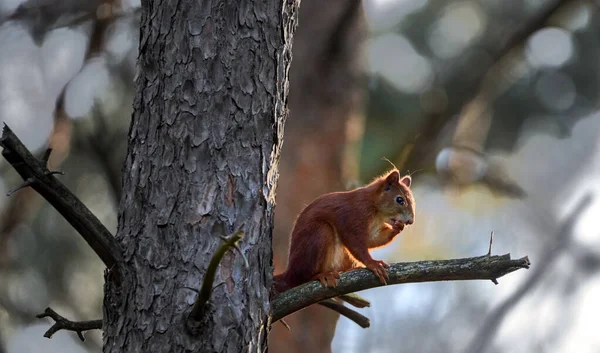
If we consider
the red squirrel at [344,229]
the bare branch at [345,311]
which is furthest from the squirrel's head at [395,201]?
the bare branch at [345,311]

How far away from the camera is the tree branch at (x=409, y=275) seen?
73.2 inches

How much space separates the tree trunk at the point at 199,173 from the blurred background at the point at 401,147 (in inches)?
94.4

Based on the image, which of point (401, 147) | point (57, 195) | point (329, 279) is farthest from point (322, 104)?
point (57, 195)

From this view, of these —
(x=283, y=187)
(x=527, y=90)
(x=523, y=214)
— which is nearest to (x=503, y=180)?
(x=523, y=214)

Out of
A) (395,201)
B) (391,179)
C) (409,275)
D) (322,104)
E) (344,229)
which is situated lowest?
(409,275)

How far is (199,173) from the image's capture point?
187 cm

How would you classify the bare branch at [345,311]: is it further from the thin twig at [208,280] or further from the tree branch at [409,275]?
the thin twig at [208,280]

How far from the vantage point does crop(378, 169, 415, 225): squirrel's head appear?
9.50ft

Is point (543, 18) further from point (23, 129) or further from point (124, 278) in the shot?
point (124, 278)

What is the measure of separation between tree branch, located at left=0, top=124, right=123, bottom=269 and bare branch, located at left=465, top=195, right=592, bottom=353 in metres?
3.40

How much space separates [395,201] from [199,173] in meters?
1.21

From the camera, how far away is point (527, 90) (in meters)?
5.86

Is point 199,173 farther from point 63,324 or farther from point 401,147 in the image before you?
point 401,147

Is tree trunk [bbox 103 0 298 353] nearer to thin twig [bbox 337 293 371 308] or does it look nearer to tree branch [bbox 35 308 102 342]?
tree branch [bbox 35 308 102 342]
